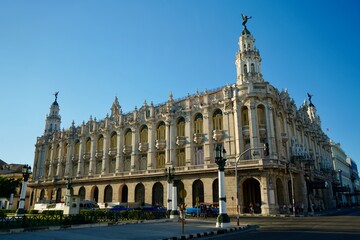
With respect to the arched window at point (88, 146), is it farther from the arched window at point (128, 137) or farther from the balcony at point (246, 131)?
the balcony at point (246, 131)

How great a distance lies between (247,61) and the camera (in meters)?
45.6

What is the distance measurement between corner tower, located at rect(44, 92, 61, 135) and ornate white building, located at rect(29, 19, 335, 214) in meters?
12.1

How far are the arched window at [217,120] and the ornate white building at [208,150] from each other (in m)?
0.16

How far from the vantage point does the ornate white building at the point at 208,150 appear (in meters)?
39.8

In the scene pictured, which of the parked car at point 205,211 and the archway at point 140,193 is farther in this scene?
the archway at point 140,193

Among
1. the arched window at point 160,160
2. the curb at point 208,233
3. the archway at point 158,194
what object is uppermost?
the arched window at point 160,160

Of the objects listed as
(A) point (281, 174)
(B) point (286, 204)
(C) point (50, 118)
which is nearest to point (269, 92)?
(A) point (281, 174)

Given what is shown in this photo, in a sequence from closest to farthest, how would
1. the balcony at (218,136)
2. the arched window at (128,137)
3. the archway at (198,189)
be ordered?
1. the balcony at (218,136)
2. the archway at (198,189)
3. the arched window at (128,137)

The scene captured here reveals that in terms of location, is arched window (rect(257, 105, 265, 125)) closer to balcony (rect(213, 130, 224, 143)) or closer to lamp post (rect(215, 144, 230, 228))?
balcony (rect(213, 130, 224, 143))

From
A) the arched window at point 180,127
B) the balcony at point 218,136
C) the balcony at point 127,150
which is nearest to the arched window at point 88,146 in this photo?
the balcony at point 127,150

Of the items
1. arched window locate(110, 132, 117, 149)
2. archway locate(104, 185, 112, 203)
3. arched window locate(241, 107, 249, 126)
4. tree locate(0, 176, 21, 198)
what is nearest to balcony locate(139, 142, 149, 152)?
arched window locate(110, 132, 117, 149)

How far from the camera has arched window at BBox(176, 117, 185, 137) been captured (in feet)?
156

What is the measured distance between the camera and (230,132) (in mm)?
41938

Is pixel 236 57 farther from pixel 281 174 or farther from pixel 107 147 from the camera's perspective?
pixel 107 147
